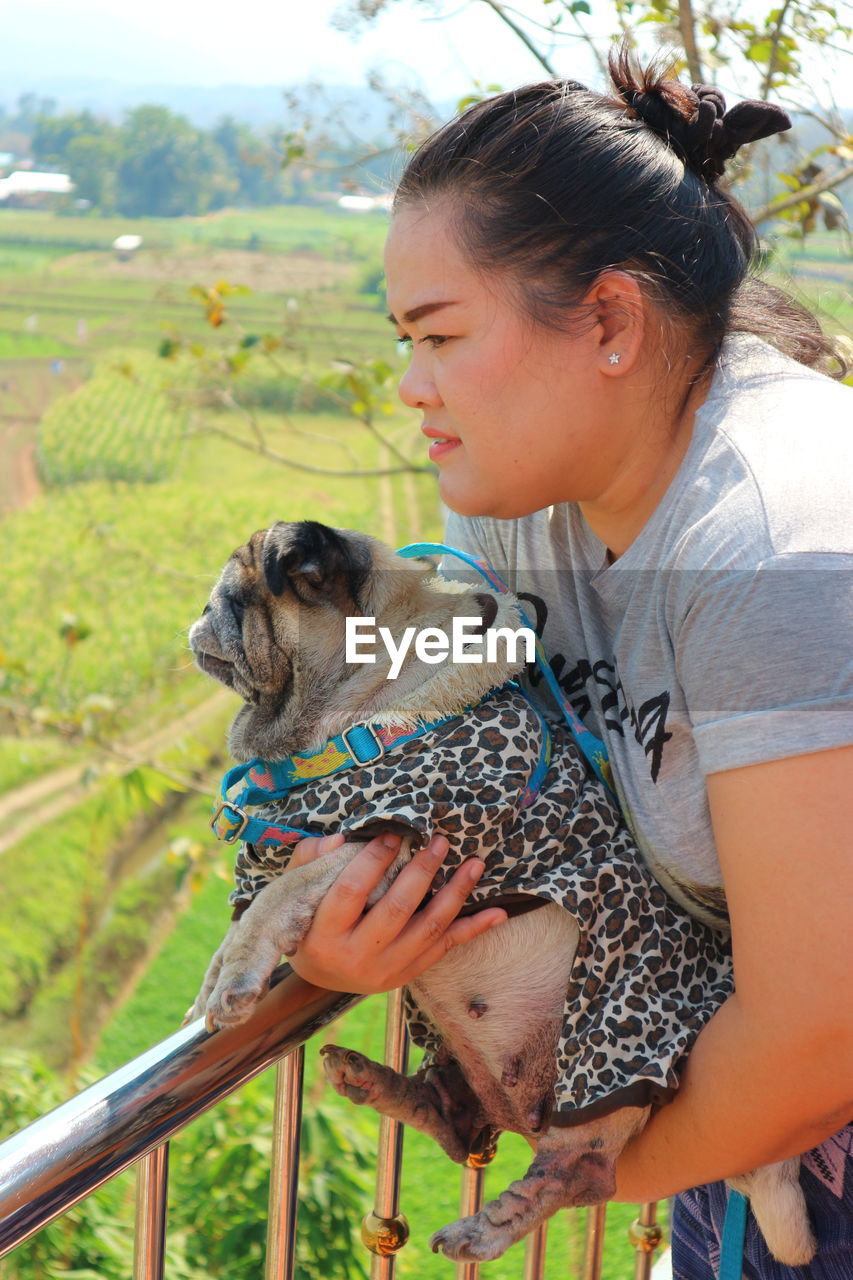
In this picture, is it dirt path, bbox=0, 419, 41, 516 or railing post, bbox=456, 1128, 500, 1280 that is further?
dirt path, bbox=0, 419, 41, 516

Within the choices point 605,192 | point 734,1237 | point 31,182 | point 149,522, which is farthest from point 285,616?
point 149,522

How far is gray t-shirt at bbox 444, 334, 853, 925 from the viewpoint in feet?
3.33

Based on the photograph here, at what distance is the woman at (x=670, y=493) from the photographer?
1.05 metres

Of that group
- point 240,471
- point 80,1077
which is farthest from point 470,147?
point 240,471

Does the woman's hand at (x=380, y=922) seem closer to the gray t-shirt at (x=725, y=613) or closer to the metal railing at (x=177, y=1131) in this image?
the metal railing at (x=177, y=1131)

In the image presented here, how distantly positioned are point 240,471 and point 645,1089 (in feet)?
39.3

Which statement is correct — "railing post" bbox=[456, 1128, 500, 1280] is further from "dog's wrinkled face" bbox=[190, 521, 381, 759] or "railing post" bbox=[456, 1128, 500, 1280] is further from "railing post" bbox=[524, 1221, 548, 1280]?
"dog's wrinkled face" bbox=[190, 521, 381, 759]

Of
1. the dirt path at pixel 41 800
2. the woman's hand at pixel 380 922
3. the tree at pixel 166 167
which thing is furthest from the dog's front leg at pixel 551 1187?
the tree at pixel 166 167

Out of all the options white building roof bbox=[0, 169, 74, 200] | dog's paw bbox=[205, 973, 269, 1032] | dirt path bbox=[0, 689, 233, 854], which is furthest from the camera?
dirt path bbox=[0, 689, 233, 854]

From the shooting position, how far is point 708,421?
122 centimetres

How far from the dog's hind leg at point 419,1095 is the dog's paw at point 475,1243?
7.8 inches

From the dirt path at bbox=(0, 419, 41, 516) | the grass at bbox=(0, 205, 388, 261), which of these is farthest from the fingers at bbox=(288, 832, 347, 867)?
the dirt path at bbox=(0, 419, 41, 516)

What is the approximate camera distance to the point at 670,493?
48.2 inches

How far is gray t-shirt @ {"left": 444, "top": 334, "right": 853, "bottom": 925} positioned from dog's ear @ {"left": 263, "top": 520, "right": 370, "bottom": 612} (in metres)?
0.37
